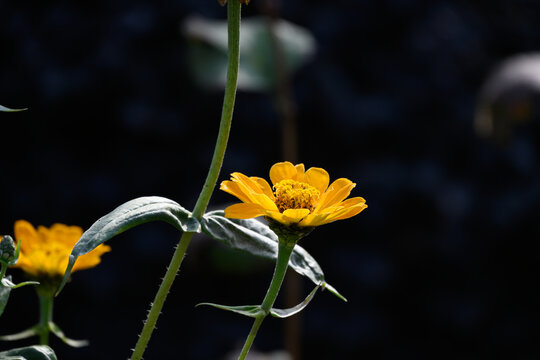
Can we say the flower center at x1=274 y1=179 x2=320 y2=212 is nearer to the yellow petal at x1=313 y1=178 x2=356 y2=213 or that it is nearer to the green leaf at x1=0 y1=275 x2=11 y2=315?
the yellow petal at x1=313 y1=178 x2=356 y2=213

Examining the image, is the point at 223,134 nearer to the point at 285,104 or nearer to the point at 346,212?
the point at 346,212

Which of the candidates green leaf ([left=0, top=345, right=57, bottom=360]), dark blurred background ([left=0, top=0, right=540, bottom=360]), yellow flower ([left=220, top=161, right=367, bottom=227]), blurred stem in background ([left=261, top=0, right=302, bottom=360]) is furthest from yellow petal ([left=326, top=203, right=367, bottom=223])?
dark blurred background ([left=0, top=0, right=540, bottom=360])

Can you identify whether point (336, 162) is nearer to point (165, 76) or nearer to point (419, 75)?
point (419, 75)

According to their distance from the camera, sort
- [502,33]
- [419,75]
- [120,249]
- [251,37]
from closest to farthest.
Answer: [251,37], [120,249], [419,75], [502,33]

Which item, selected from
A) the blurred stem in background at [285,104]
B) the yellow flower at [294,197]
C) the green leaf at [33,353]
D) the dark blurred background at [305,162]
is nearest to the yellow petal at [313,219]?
the yellow flower at [294,197]

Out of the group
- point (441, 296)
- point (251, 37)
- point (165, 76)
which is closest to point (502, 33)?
point (441, 296)

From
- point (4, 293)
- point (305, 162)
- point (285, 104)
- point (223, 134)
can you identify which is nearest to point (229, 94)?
point (223, 134)

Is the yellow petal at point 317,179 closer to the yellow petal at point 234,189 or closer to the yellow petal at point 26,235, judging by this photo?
the yellow petal at point 234,189
